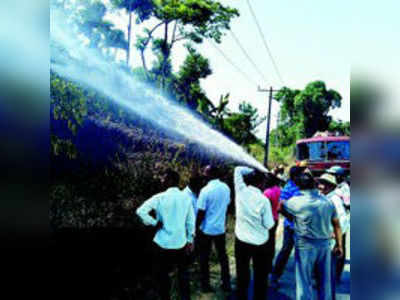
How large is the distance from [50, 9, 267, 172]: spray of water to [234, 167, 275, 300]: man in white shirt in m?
2.40

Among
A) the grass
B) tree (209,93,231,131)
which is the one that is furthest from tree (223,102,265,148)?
the grass

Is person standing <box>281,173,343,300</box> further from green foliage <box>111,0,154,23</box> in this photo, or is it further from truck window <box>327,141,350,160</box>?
green foliage <box>111,0,154,23</box>

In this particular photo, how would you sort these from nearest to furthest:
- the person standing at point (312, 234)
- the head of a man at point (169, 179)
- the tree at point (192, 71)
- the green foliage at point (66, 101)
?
the green foliage at point (66, 101) < the person standing at point (312, 234) < the head of a man at point (169, 179) < the tree at point (192, 71)

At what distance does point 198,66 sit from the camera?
2630 centimetres

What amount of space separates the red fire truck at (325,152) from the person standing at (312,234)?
35.8 feet

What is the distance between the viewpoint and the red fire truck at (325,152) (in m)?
14.6

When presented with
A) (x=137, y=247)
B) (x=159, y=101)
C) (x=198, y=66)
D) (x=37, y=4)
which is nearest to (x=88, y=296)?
(x=137, y=247)

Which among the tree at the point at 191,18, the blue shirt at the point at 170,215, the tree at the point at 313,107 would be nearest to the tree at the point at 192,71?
the tree at the point at 191,18

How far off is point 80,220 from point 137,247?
1319mm

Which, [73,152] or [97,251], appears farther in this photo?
[97,251]

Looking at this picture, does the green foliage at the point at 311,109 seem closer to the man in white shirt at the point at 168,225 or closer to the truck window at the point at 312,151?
the truck window at the point at 312,151

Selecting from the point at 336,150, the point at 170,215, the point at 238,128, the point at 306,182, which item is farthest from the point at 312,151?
the point at 170,215

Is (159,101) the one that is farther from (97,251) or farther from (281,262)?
(281,262)

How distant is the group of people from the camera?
12.4 feet
